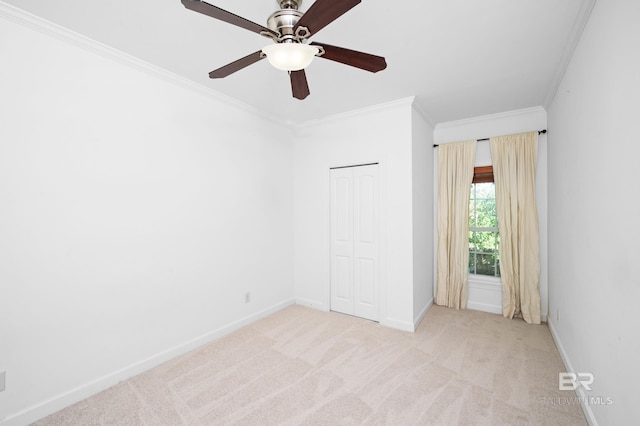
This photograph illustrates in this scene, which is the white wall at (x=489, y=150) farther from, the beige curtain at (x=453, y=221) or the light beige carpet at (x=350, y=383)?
the light beige carpet at (x=350, y=383)

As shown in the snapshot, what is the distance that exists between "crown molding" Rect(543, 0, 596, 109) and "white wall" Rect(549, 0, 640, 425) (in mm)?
55

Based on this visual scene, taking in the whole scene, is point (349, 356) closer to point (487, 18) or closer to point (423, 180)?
point (423, 180)

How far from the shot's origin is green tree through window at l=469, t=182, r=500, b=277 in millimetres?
3914

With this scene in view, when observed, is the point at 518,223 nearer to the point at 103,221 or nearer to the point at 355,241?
the point at 355,241

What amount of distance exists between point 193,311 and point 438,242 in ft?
10.9

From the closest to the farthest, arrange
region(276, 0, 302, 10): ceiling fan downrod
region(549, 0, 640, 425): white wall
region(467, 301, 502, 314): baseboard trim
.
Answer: region(549, 0, 640, 425): white wall
region(276, 0, 302, 10): ceiling fan downrod
region(467, 301, 502, 314): baseboard trim

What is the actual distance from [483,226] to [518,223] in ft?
1.52

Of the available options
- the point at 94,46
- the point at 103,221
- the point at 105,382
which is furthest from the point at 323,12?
the point at 105,382

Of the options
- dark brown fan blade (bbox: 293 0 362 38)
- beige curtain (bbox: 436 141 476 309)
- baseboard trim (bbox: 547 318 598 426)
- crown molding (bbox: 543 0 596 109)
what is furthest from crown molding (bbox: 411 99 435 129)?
baseboard trim (bbox: 547 318 598 426)

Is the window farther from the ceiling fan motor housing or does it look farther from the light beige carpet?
the ceiling fan motor housing

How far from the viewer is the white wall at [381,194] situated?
3.32 meters

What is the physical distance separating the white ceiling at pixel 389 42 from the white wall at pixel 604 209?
30cm

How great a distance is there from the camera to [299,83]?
179cm

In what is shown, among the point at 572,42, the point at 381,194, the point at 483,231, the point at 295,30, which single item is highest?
the point at 572,42
